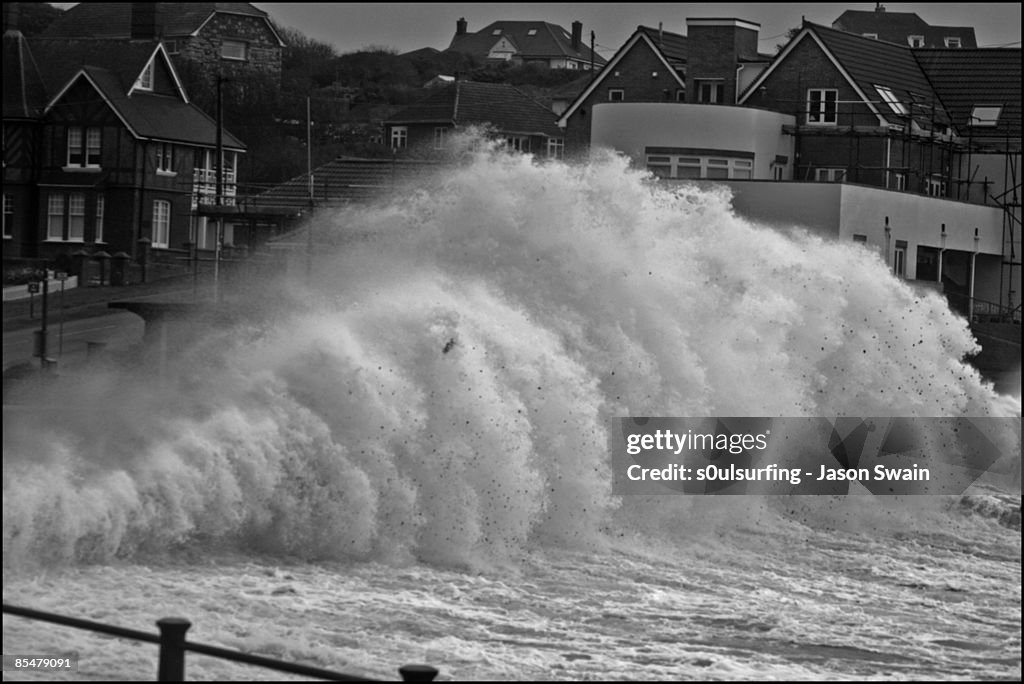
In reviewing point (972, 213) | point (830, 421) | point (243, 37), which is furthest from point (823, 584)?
point (243, 37)

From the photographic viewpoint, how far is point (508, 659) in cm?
1071

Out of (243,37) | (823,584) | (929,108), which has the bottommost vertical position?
(823,584)

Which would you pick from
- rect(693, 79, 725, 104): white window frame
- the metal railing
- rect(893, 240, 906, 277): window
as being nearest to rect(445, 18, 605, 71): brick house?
rect(693, 79, 725, 104): white window frame

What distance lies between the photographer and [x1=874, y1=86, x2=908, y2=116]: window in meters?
35.1

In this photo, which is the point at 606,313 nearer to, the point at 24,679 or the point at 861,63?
the point at 24,679

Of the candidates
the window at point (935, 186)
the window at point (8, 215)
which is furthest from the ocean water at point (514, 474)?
the window at point (8, 215)

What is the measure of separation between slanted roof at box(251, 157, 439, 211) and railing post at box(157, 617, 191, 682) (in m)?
22.4

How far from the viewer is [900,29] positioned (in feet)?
196

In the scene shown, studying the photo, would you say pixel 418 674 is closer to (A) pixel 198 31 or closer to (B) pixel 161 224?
(B) pixel 161 224

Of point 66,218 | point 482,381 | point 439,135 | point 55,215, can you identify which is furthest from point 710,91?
point 482,381

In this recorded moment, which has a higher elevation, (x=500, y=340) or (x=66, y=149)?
(x=66, y=149)

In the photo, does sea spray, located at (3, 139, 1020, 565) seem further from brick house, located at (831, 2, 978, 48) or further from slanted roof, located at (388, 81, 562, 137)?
brick house, located at (831, 2, 978, 48)

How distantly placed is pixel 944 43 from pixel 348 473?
4697cm

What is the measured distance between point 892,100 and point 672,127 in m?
5.96
